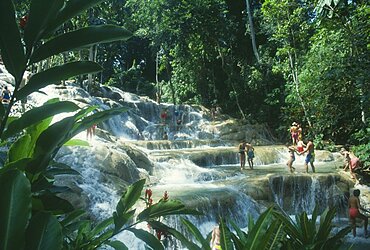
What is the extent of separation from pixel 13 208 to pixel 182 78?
2653cm

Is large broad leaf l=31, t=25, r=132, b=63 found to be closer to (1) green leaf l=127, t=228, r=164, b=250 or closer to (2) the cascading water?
(1) green leaf l=127, t=228, r=164, b=250

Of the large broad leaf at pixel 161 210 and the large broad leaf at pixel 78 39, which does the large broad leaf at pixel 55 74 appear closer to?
the large broad leaf at pixel 78 39

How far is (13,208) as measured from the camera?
828 mm

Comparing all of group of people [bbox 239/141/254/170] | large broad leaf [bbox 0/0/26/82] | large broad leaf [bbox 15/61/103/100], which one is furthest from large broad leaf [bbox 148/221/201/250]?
group of people [bbox 239/141/254/170]

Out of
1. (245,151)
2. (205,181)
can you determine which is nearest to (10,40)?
(205,181)

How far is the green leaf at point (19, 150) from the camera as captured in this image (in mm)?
1104

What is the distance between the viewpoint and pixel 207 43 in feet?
81.4

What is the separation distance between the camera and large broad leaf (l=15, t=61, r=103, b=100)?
39.1 inches

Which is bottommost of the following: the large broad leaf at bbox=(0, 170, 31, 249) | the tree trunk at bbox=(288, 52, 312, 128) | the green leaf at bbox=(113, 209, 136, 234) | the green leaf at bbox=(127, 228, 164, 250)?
the green leaf at bbox=(127, 228, 164, 250)

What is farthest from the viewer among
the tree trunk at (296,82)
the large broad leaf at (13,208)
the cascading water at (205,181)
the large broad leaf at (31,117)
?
the tree trunk at (296,82)

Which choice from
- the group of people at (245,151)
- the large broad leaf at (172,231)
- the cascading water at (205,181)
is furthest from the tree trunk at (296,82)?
the large broad leaf at (172,231)

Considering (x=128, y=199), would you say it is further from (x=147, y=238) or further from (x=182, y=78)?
(x=182, y=78)

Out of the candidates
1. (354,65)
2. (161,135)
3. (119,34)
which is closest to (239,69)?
Result: (161,135)

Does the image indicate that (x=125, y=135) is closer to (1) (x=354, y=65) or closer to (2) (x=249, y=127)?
(2) (x=249, y=127)
